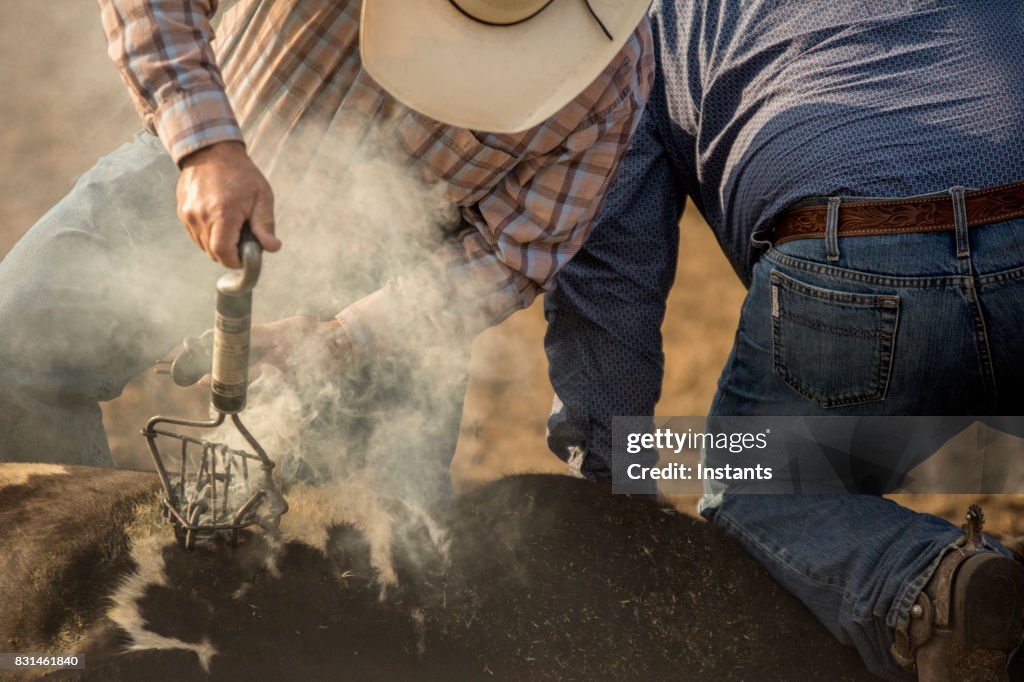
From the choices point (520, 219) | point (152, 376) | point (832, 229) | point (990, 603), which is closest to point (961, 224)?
point (832, 229)

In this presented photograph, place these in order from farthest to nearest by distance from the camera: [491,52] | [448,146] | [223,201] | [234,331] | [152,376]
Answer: [152,376] → [448,146] → [491,52] → [223,201] → [234,331]

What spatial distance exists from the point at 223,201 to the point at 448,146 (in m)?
0.63

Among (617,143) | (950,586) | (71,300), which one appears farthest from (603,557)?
(71,300)

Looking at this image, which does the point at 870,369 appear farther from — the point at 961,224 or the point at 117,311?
the point at 117,311

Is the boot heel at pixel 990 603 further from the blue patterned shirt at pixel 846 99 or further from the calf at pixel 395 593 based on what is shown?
the blue patterned shirt at pixel 846 99

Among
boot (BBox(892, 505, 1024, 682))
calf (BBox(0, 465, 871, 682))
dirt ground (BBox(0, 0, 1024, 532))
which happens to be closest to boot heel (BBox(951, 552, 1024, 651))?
boot (BBox(892, 505, 1024, 682))

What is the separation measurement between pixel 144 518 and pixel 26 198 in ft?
10.5

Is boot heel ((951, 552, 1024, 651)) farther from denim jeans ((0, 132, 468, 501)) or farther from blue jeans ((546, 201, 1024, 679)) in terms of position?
denim jeans ((0, 132, 468, 501))

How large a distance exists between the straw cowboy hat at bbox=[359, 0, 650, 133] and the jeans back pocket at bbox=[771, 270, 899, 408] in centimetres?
65

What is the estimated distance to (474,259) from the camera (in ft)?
7.23

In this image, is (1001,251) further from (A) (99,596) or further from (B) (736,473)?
(A) (99,596)

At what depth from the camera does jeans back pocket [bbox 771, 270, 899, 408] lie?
2.07 metres

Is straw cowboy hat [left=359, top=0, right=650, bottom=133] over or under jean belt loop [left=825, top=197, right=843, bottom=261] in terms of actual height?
over

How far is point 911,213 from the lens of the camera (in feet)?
6.66
